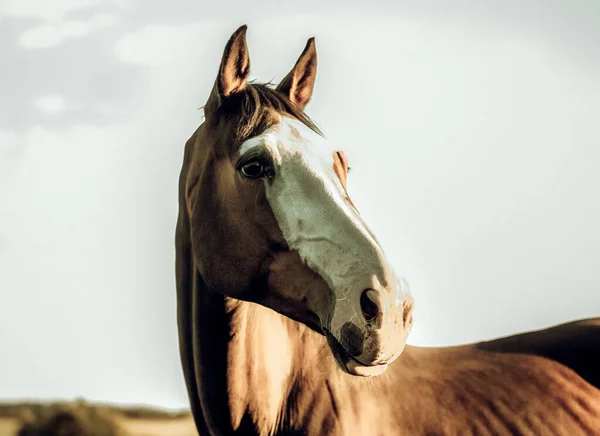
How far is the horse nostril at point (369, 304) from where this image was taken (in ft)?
6.07

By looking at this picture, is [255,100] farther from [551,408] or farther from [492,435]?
[551,408]

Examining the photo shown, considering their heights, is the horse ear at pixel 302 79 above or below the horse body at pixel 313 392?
above

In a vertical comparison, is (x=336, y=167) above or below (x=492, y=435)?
above

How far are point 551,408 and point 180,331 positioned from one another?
1.69 m

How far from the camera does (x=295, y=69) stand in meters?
2.79

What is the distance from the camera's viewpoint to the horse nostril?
185cm

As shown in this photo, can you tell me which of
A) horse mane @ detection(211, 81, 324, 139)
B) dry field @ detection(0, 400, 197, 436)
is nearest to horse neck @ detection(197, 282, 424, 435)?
horse mane @ detection(211, 81, 324, 139)

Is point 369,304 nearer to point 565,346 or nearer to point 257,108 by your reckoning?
point 257,108

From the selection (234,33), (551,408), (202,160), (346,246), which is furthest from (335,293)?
(551,408)

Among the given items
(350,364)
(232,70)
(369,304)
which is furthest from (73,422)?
(369,304)

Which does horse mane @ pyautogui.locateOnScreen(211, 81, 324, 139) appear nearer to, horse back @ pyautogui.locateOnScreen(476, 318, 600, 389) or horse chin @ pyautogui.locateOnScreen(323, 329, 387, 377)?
horse chin @ pyautogui.locateOnScreen(323, 329, 387, 377)

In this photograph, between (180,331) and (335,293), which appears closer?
(335,293)

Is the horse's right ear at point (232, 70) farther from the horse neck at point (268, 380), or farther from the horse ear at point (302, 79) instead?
the horse neck at point (268, 380)

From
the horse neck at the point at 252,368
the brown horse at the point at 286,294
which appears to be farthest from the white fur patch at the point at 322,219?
the horse neck at the point at 252,368
